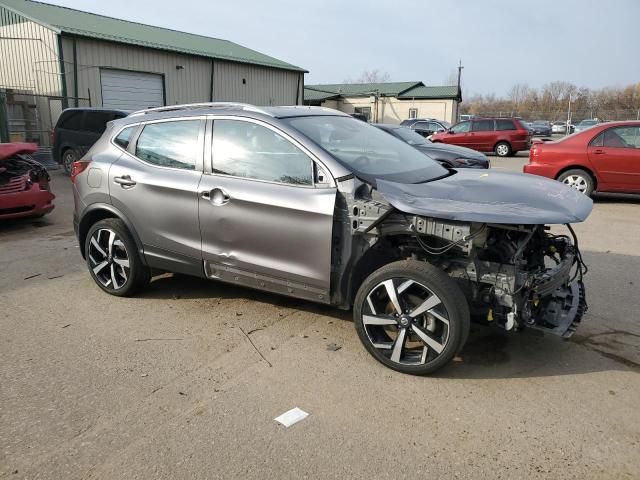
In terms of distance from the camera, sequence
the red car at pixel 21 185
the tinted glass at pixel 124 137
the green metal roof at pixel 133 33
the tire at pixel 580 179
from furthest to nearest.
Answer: the green metal roof at pixel 133 33 < the tire at pixel 580 179 < the red car at pixel 21 185 < the tinted glass at pixel 124 137

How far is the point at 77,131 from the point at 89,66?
6.32 m

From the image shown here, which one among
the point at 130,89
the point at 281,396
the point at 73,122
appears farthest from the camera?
the point at 130,89

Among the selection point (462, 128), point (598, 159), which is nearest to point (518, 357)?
point (598, 159)

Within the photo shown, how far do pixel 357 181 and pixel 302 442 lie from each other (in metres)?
1.79

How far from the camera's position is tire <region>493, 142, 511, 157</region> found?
73.3ft

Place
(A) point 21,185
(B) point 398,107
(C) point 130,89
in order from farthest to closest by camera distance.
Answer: (B) point 398,107
(C) point 130,89
(A) point 21,185

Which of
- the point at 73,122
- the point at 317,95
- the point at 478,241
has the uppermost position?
the point at 317,95

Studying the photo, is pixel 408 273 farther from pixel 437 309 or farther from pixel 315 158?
pixel 315 158

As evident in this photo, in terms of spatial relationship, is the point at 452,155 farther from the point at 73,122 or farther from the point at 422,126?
the point at 422,126

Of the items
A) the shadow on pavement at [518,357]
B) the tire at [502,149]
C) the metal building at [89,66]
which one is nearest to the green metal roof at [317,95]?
the metal building at [89,66]

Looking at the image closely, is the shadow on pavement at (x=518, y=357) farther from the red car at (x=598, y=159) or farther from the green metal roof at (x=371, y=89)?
the green metal roof at (x=371, y=89)

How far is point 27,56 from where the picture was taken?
1936cm

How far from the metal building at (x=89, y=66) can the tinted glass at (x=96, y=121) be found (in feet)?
14.2

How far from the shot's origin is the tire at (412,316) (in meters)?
3.30
